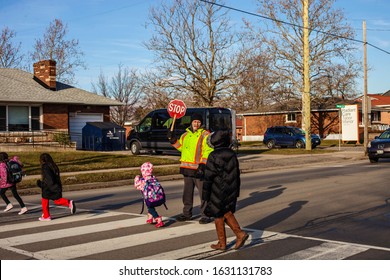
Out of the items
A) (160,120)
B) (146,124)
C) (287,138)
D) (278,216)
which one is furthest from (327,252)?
(287,138)

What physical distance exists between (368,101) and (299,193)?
63.6 feet

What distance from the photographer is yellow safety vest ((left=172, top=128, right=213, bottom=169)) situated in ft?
28.1

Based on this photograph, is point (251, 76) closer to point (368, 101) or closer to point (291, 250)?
point (368, 101)

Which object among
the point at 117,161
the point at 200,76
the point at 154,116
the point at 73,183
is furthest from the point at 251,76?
the point at 73,183

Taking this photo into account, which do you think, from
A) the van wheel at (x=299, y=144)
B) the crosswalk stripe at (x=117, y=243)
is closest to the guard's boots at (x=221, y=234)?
the crosswalk stripe at (x=117, y=243)

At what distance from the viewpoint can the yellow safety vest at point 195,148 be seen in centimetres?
855

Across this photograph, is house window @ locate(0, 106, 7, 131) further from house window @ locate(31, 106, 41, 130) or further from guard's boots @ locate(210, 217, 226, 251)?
guard's boots @ locate(210, 217, 226, 251)

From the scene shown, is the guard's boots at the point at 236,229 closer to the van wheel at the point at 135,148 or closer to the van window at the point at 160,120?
the van window at the point at 160,120

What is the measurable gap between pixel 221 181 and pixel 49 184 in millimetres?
4159

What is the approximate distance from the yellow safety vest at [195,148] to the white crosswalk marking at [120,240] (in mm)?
1083

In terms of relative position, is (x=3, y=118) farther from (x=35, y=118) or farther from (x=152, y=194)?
(x=152, y=194)

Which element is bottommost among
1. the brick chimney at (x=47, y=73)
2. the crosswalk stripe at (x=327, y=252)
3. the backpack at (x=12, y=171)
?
the crosswalk stripe at (x=327, y=252)

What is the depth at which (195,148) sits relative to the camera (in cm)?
858

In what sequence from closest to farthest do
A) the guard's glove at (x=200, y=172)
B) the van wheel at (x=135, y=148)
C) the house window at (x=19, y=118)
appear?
the guard's glove at (x=200, y=172) < the van wheel at (x=135, y=148) < the house window at (x=19, y=118)
